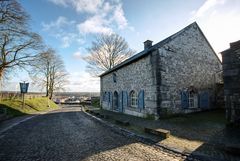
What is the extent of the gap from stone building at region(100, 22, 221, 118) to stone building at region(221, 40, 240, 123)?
12.4ft

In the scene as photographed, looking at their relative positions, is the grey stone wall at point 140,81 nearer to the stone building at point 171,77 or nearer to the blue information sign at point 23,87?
the stone building at point 171,77

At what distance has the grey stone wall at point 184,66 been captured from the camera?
1095 cm

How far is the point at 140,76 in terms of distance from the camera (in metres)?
12.2

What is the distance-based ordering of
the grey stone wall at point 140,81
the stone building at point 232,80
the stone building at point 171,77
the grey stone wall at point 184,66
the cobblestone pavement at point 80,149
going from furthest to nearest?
1. the grey stone wall at point 184,66
2. the grey stone wall at point 140,81
3. the stone building at point 171,77
4. the stone building at point 232,80
5. the cobblestone pavement at point 80,149

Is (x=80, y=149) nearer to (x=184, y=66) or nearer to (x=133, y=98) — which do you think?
(x=133, y=98)

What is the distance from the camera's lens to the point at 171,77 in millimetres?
11320

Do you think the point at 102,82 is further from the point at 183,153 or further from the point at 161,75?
the point at 183,153

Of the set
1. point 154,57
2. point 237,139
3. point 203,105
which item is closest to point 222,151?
point 237,139

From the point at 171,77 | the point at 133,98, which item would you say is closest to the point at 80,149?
the point at 171,77

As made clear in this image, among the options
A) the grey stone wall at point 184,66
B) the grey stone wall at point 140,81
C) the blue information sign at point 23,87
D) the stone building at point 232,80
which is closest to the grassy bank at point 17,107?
the blue information sign at point 23,87

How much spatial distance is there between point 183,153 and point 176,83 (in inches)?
300

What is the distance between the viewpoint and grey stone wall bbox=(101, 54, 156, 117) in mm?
10820

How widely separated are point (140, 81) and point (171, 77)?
2.39 meters

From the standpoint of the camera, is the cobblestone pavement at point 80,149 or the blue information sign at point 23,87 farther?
the blue information sign at point 23,87
